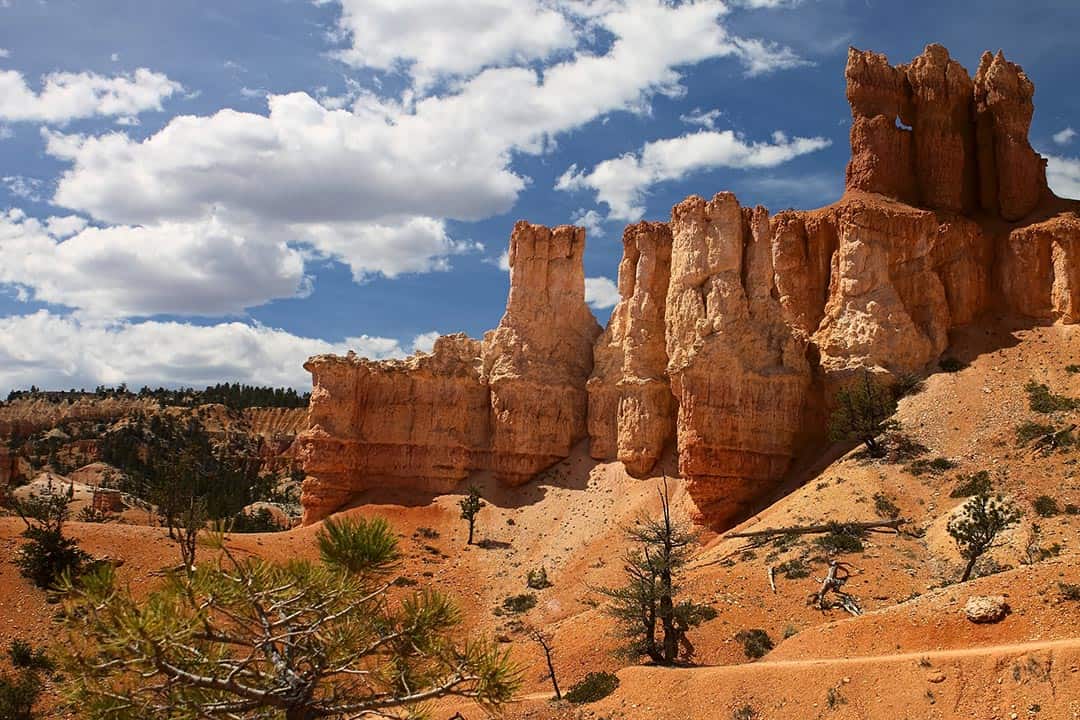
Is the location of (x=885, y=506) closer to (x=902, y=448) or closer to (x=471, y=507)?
(x=902, y=448)

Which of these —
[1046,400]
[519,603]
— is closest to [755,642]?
[519,603]

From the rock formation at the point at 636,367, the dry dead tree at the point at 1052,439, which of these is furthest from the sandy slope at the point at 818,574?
the rock formation at the point at 636,367

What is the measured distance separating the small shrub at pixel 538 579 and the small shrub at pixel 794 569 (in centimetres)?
1363

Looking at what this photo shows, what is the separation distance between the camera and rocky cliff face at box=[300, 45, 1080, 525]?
4241 cm

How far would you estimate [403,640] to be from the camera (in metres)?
11.9

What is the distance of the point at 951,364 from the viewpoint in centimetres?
4184

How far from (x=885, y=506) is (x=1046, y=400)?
10.3 m

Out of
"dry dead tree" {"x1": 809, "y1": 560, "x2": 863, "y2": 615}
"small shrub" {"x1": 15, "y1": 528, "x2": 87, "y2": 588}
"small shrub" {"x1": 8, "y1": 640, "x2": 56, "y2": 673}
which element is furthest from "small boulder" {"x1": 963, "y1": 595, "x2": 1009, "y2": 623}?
"small shrub" {"x1": 15, "y1": 528, "x2": 87, "y2": 588}

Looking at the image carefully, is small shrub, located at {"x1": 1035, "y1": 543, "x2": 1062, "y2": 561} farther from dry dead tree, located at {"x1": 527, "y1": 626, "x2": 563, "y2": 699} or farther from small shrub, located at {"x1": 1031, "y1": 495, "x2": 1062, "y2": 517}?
dry dead tree, located at {"x1": 527, "y1": 626, "x2": 563, "y2": 699}

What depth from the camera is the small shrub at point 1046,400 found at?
36.4 metres

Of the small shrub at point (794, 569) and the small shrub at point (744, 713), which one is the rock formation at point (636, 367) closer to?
the small shrub at point (794, 569)

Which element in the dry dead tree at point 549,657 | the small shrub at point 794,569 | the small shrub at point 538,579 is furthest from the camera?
the small shrub at point 538,579

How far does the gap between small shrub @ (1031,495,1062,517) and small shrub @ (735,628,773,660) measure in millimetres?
11264

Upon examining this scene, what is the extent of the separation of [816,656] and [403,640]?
14.6 metres
